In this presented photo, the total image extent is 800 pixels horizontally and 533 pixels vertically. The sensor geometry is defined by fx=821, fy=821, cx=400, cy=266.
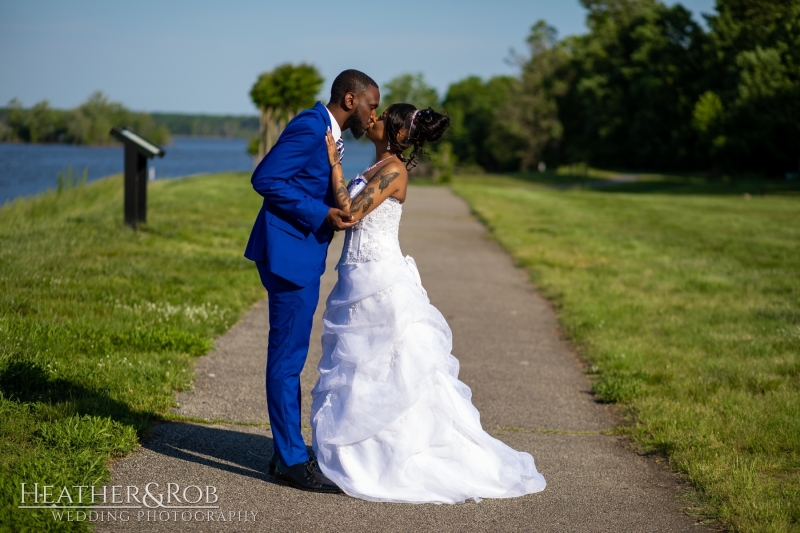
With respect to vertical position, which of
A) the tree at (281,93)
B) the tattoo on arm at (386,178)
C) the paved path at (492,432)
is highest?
the tree at (281,93)

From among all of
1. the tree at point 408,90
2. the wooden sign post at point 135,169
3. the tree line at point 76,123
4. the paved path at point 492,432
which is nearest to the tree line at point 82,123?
the tree line at point 76,123

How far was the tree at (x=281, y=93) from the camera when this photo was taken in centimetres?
3416

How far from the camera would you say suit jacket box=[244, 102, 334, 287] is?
4.23 metres

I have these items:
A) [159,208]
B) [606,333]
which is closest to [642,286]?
[606,333]

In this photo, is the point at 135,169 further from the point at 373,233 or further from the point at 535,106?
the point at 535,106

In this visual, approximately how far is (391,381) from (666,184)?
53.0m

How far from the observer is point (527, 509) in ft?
14.3

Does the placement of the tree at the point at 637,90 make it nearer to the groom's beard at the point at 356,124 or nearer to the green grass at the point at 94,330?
the green grass at the point at 94,330

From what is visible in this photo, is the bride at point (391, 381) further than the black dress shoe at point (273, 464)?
No

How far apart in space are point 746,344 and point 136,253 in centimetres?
798

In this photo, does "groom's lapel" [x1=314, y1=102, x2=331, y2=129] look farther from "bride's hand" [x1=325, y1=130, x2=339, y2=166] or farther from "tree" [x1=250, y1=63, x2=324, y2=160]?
"tree" [x1=250, y1=63, x2=324, y2=160]

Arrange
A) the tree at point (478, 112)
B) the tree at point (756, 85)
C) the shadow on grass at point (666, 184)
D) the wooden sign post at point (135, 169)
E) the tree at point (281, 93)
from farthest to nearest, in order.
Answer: the tree at point (478, 112) → the tree at point (756, 85) → the shadow on grass at point (666, 184) → the tree at point (281, 93) → the wooden sign post at point (135, 169)

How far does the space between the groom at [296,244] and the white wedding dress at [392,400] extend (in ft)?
0.53

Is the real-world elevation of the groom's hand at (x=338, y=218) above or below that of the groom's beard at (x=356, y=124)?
below
